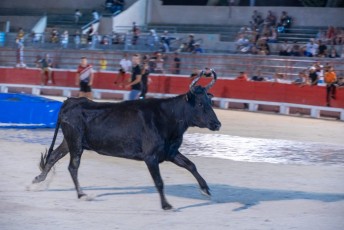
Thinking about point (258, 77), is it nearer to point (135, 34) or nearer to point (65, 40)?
point (135, 34)

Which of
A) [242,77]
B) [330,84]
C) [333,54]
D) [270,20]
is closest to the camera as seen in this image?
[330,84]

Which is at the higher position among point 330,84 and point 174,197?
point 174,197

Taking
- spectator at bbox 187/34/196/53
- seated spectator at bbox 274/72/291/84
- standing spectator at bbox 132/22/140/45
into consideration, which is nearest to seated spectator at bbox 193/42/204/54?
spectator at bbox 187/34/196/53

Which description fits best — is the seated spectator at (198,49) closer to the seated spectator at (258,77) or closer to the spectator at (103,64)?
the spectator at (103,64)

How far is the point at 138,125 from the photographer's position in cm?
988

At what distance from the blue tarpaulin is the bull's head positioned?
29.8 ft

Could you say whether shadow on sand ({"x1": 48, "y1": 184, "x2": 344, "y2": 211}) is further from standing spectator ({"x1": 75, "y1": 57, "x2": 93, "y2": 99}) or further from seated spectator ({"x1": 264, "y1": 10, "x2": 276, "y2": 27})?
seated spectator ({"x1": 264, "y1": 10, "x2": 276, "y2": 27})

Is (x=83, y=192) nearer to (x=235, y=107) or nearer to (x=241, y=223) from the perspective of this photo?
(x=241, y=223)

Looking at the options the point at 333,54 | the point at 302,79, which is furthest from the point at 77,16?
the point at 302,79

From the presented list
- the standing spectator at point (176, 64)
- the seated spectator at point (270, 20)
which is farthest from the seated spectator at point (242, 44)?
the standing spectator at point (176, 64)

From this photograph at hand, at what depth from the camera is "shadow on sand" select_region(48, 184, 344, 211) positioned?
10.4 meters

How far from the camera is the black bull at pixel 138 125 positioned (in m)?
9.86

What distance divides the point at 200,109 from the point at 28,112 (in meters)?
9.62

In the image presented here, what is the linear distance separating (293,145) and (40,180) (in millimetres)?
8056
